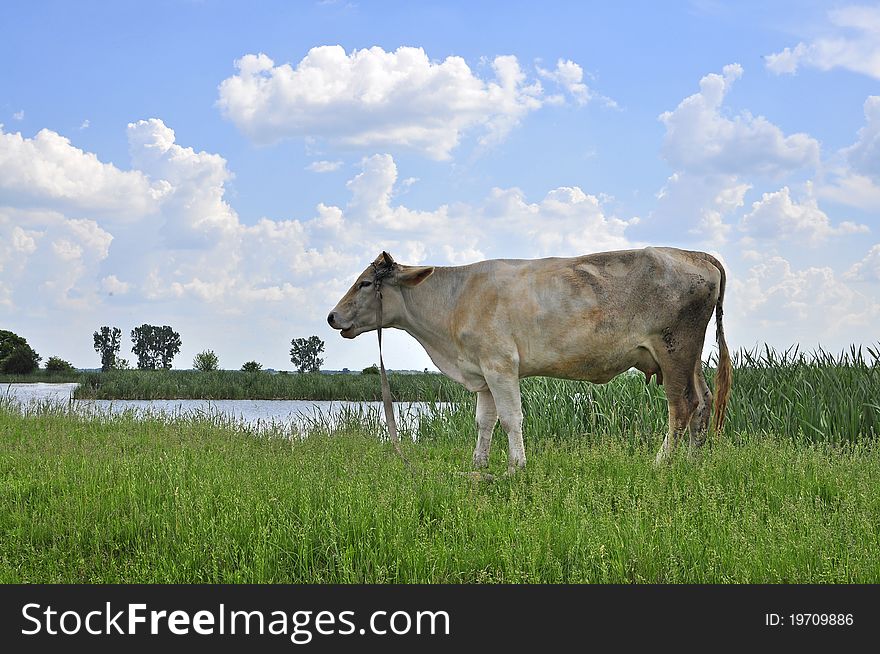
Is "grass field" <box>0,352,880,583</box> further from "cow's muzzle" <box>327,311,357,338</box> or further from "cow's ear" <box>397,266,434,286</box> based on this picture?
"cow's ear" <box>397,266,434,286</box>

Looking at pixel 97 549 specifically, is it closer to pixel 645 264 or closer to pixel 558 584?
pixel 558 584

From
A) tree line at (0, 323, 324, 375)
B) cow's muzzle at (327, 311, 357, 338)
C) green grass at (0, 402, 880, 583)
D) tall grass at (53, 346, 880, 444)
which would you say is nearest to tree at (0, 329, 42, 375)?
tree line at (0, 323, 324, 375)

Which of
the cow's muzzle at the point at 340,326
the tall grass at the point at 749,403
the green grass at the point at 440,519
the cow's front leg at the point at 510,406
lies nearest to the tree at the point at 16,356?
the tall grass at the point at 749,403

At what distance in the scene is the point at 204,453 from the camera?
386 inches

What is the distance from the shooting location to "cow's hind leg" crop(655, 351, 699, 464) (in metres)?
8.03

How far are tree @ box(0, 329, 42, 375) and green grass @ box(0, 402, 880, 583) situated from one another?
2770 cm

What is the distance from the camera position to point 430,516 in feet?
20.1

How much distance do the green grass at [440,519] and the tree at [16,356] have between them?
2770 cm

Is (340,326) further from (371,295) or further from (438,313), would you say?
(438,313)

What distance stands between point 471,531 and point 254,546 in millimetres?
1494

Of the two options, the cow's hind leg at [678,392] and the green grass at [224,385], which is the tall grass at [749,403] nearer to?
the cow's hind leg at [678,392]

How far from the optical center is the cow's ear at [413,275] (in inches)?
324

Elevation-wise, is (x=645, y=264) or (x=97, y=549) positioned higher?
(x=645, y=264)

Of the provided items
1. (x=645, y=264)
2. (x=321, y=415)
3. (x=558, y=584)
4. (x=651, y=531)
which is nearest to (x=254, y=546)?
(x=558, y=584)
